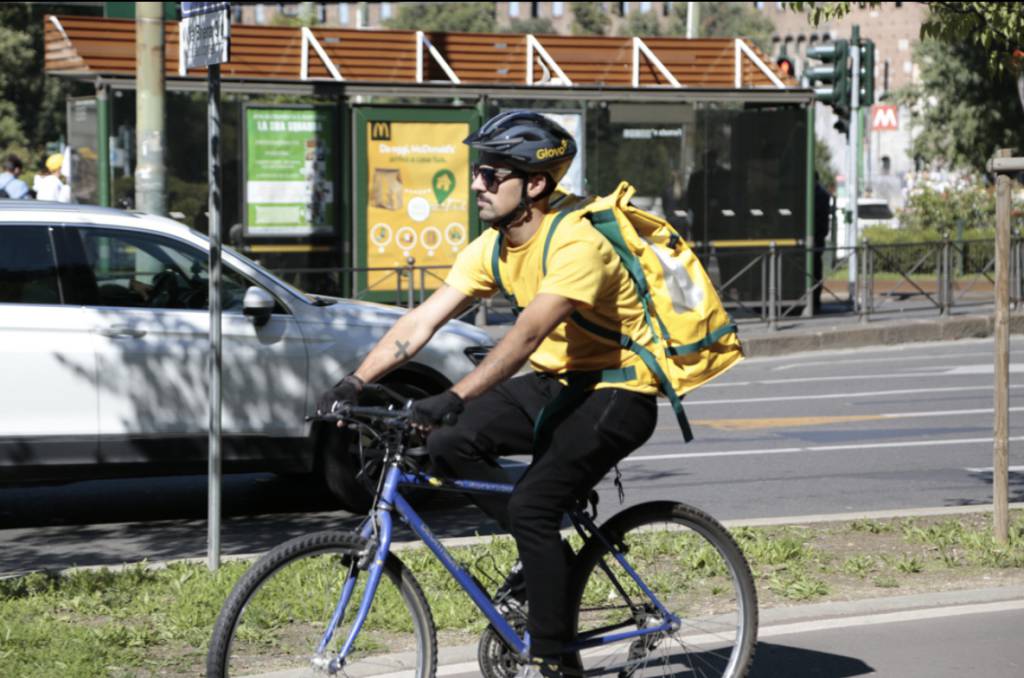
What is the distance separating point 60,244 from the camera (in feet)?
28.1

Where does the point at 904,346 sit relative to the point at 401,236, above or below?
below

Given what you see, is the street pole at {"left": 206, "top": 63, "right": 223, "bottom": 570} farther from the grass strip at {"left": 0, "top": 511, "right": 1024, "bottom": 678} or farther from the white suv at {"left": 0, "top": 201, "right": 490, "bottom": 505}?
the white suv at {"left": 0, "top": 201, "right": 490, "bottom": 505}

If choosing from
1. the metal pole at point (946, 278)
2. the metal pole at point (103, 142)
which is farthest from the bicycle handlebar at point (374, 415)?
the metal pole at point (946, 278)

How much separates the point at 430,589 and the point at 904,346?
13792 millimetres

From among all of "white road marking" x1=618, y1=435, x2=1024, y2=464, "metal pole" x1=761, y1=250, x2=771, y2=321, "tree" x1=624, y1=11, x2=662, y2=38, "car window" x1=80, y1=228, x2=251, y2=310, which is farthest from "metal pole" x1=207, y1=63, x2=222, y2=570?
"tree" x1=624, y1=11, x2=662, y2=38

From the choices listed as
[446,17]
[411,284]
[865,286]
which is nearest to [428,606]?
[411,284]

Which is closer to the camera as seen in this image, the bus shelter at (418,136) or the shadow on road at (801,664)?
the shadow on road at (801,664)

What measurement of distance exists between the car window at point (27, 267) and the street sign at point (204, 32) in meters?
1.91

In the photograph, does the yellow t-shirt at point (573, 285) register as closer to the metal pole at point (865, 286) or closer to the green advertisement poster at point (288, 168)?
the green advertisement poster at point (288, 168)

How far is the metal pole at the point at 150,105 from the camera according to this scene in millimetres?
13359

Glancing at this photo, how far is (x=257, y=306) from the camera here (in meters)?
8.62

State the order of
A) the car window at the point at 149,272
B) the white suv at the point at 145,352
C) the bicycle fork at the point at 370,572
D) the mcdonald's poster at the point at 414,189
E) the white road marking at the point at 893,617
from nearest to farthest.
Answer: the bicycle fork at the point at 370,572 → the white road marking at the point at 893,617 → the white suv at the point at 145,352 → the car window at the point at 149,272 → the mcdonald's poster at the point at 414,189

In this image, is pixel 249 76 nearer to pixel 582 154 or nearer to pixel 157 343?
pixel 582 154

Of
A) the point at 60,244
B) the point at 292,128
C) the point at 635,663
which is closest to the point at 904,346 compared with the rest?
the point at 292,128
